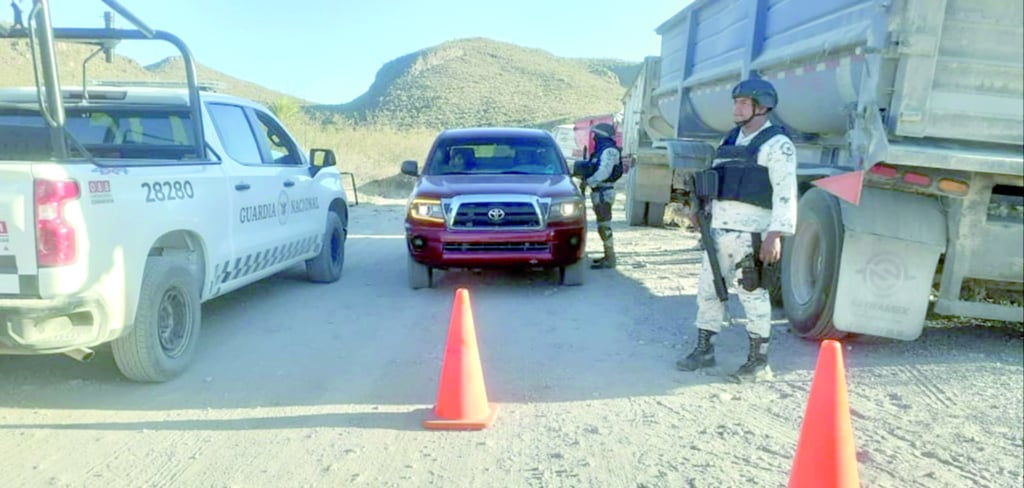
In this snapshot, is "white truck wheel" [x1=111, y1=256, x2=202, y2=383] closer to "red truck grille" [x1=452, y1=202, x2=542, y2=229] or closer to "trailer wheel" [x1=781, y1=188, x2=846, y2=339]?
"red truck grille" [x1=452, y1=202, x2=542, y2=229]

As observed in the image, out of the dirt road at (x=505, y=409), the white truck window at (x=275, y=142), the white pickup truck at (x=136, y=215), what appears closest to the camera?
the dirt road at (x=505, y=409)

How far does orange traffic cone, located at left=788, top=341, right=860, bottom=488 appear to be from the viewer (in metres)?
2.67

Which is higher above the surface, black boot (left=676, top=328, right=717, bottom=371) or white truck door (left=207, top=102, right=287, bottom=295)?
white truck door (left=207, top=102, right=287, bottom=295)

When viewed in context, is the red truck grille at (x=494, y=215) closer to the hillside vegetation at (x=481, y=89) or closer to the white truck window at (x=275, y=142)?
the white truck window at (x=275, y=142)

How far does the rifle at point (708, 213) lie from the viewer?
14.9 feet

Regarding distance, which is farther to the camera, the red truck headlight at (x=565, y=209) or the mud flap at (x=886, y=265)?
the red truck headlight at (x=565, y=209)

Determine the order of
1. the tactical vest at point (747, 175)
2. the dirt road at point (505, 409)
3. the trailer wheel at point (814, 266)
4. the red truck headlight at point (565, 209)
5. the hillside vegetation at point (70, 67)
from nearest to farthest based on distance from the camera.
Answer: the dirt road at point (505, 409), the tactical vest at point (747, 175), the trailer wheel at point (814, 266), the red truck headlight at point (565, 209), the hillside vegetation at point (70, 67)

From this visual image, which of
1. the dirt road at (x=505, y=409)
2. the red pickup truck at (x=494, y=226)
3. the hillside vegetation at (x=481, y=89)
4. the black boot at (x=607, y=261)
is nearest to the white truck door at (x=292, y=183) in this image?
the dirt road at (x=505, y=409)

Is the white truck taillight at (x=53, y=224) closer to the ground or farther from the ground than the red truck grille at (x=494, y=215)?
farther from the ground

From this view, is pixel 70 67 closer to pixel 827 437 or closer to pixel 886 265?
pixel 886 265

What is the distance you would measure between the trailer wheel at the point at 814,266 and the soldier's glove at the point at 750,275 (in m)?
0.78

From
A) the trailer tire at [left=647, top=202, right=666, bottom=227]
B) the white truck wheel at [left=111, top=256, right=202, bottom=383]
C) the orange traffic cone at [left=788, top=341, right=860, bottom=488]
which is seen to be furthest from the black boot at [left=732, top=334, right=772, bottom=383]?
the trailer tire at [left=647, top=202, right=666, bottom=227]

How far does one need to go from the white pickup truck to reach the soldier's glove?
131 inches

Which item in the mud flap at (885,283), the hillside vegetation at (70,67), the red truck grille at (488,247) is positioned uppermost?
the hillside vegetation at (70,67)
